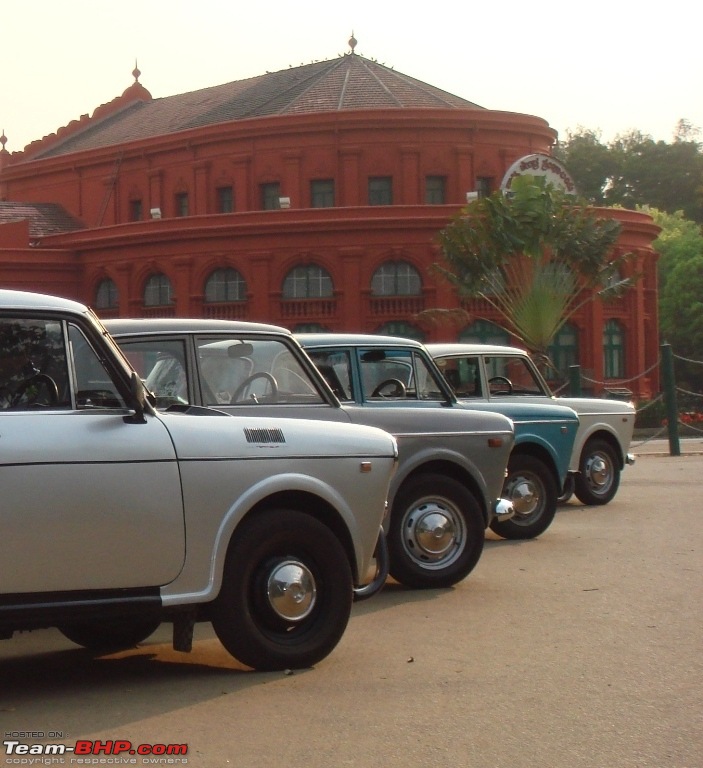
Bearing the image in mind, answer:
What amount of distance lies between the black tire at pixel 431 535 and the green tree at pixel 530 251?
31581mm

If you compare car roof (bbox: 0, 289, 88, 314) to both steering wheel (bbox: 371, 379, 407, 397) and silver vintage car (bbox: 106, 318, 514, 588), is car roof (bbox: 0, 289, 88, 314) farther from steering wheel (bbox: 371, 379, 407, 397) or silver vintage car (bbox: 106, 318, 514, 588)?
steering wheel (bbox: 371, 379, 407, 397)

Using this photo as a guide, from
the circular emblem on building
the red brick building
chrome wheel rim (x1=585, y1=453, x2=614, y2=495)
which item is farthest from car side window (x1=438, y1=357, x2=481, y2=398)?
the circular emblem on building

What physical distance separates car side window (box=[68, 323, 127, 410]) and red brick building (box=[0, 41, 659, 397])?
41878 millimetres

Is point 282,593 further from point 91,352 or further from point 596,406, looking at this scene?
point 596,406

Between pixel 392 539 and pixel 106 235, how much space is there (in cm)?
4629

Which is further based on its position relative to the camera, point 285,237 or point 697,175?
point 697,175

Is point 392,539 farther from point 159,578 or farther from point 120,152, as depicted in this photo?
point 120,152

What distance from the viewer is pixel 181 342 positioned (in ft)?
30.1

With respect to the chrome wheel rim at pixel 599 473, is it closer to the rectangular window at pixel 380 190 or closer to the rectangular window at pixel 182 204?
the rectangular window at pixel 380 190

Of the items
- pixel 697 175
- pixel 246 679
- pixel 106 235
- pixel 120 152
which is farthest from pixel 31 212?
pixel 246 679

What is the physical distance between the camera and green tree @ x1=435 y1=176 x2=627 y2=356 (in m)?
42.0

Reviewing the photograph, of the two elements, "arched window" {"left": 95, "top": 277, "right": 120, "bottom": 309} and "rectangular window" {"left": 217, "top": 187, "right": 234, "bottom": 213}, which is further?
"rectangular window" {"left": 217, "top": 187, "right": 234, "bottom": 213}

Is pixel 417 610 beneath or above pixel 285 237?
beneath

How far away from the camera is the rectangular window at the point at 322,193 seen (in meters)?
56.2
